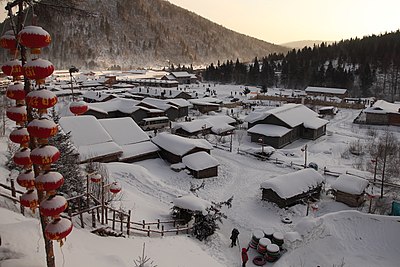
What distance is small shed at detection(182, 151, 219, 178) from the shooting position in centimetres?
2803

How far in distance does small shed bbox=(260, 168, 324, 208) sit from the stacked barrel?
→ 18.4 metres

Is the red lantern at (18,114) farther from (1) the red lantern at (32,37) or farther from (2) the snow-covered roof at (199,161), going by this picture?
(2) the snow-covered roof at (199,161)

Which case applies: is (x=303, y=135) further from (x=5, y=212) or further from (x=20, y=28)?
(x=20, y=28)

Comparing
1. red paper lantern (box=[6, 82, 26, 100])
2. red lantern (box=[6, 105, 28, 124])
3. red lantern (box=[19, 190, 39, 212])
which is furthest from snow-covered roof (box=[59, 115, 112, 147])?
red paper lantern (box=[6, 82, 26, 100])

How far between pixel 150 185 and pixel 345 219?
1348cm

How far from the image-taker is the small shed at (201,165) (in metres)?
28.0

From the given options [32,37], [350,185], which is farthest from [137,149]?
[32,37]

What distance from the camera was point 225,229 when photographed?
20250 mm

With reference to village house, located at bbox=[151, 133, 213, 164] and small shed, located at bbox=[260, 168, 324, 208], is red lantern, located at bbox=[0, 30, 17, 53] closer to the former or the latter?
small shed, located at bbox=[260, 168, 324, 208]

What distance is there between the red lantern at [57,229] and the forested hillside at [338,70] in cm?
8084

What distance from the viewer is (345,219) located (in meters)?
19.1

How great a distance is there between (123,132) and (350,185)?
2075cm

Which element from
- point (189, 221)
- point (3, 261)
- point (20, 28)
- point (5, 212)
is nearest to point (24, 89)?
point (20, 28)

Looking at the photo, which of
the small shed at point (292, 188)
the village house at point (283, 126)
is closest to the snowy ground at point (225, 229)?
the small shed at point (292, 188)
